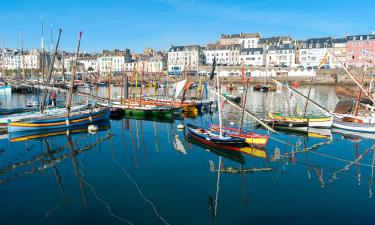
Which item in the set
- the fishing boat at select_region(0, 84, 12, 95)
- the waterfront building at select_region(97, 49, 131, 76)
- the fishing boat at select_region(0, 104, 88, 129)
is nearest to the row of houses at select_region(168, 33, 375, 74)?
the waterfront building at select_region(97, 49, 131, 76)

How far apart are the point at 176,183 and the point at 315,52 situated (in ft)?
447

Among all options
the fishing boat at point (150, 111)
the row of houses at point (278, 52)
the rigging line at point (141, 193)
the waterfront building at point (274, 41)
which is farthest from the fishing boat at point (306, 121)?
the waterfront building at point (274, 41)

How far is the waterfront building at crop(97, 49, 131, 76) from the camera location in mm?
181125

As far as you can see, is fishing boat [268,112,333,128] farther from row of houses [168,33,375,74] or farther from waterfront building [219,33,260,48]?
waterfront building [219,33,260,48]

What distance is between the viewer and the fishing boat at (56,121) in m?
35.4

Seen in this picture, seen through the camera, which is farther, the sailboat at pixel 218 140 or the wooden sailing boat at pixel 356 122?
the wooden sailing boat at pixel 356 122

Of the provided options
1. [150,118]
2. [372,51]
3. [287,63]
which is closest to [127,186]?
[150,118]

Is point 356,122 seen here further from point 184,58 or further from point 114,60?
point 114,60

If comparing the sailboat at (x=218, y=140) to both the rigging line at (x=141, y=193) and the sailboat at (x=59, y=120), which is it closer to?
the rigging line at (x=141, y=193)

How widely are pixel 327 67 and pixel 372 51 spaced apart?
58.4ft

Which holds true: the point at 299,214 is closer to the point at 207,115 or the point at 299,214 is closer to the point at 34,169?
the point at 34,169

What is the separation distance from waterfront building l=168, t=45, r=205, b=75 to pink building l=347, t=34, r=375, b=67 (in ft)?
205

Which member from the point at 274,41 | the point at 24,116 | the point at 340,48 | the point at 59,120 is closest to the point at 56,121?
the point at 59,120

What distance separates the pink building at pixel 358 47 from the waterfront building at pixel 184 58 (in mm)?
62430
